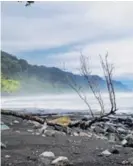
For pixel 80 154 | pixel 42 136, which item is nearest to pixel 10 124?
pixel 42 136

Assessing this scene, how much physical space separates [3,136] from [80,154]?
7.11ft

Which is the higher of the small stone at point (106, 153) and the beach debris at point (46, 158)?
the beach debris at point (46, 158)

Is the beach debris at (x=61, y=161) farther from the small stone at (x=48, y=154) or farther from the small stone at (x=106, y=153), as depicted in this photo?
the small stone at (x=106, y=153)

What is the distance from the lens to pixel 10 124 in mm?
14781

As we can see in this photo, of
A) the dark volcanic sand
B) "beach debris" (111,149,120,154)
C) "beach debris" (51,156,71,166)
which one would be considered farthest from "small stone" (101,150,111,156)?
"beach debris" (51,156,71,166)

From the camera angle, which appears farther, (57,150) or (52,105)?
(52,105)

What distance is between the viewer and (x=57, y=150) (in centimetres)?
972

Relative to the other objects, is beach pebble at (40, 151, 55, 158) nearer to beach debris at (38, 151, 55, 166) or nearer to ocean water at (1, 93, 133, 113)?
beach debris at (38, 151, 55, 166)

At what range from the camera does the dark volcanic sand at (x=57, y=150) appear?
27.9ft

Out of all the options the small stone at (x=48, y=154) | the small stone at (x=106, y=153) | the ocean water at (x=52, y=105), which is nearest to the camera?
the small stone at (x=48, y=154)

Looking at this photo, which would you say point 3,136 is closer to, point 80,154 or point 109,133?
point 80,154

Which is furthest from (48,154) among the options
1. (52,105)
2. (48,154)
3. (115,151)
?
(52,105)

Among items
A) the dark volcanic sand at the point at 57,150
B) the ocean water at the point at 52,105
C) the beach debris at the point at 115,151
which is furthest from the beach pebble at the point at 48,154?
the ocean water at the point at 52,105

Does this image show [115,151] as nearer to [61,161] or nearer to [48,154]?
[48,154]
